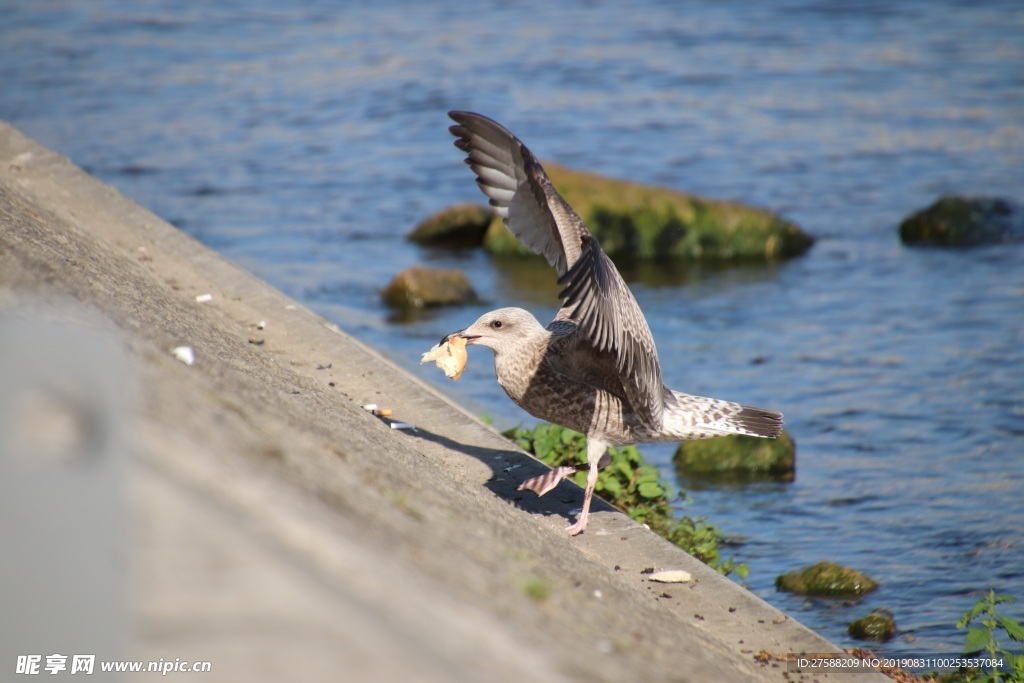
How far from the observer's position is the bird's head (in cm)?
462

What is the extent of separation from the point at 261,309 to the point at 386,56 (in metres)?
13.0

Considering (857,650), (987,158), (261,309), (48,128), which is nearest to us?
(857,650)

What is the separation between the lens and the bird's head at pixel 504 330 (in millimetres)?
4625

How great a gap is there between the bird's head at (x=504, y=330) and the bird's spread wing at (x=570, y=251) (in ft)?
0.62

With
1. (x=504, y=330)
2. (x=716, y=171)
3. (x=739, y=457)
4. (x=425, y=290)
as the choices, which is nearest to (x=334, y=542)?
(x=504, y=330)

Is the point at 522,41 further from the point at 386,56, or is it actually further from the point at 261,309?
the point at 261,309

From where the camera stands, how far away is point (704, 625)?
3.82 meters

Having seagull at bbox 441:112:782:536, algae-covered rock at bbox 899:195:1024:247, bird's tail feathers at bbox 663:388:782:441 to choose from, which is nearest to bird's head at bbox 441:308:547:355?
seagull at bbox 441:112:782:536

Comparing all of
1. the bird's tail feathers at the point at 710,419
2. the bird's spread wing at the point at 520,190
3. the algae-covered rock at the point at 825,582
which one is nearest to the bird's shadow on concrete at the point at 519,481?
the bird's tail feathers at the point at 710,419

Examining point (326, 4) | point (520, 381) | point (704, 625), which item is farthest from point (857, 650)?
point (326, 4)

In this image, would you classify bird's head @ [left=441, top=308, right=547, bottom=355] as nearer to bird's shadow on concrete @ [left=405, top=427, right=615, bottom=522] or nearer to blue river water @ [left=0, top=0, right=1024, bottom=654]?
bird's shadow on concrete @ [left=405, top=427, right=615, bottom=522]

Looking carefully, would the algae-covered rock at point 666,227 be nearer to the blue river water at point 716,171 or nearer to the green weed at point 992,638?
the blue river water at point 716,171

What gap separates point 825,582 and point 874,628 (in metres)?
0.42

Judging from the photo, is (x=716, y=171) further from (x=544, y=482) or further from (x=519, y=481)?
(x=544, y=482)
